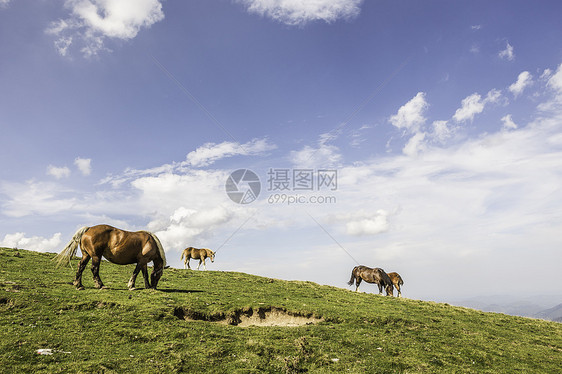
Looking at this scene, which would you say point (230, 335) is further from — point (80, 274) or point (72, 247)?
point (72, 247)

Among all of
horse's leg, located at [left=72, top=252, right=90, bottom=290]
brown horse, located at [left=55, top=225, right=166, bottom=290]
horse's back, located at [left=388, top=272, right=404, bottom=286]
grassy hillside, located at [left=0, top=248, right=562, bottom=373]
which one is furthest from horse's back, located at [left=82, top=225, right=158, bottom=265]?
horse's back, located at [left=388, top=272, right=404, bottom=286]

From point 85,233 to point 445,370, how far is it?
17346 millimetres

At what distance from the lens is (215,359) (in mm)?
10102

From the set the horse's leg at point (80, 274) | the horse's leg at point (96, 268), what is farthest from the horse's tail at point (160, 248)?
the horse's leg at point (80, 274)

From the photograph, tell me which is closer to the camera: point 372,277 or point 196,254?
point 372,277

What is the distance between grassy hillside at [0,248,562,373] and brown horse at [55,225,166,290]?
4.28 feet

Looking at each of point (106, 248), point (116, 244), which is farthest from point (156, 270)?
point (106, 248)

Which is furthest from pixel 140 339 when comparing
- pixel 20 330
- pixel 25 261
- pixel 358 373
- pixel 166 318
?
pixel 25 261

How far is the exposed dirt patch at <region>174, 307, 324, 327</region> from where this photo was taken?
47.7 feet

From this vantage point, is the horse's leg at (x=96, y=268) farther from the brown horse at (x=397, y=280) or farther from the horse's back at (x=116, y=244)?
the brown horse at (x=397, y=280)

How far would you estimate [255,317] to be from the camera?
639 inches

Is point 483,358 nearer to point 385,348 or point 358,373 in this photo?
point 385,348

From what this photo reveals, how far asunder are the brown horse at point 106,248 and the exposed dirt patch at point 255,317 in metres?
4.28

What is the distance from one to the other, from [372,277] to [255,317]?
19.1m
